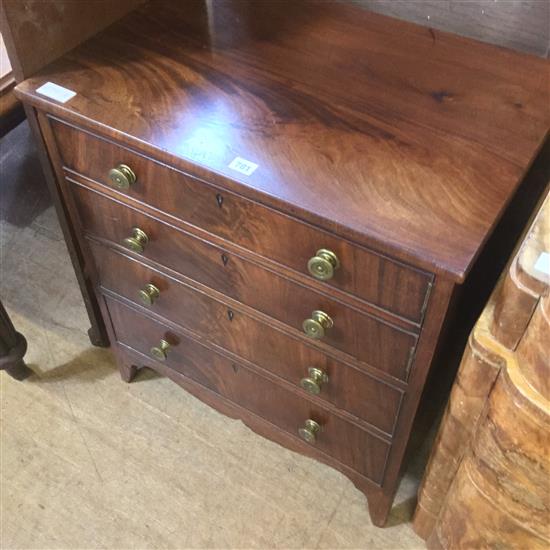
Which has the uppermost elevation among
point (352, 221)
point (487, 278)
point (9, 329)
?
point (352, 221)

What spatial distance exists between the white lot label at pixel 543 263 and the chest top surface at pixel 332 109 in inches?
2.6

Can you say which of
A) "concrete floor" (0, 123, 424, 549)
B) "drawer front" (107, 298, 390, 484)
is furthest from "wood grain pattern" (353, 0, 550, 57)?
"concrete floor" (0, 123, 424, 549)

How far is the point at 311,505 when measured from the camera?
4.29 ft

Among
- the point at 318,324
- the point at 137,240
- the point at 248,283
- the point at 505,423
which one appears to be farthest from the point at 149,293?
the point at 505,423

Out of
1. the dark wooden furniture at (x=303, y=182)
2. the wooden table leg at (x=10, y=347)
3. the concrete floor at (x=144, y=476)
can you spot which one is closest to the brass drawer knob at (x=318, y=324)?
the dark wooden furniture at (x=303, y=182)

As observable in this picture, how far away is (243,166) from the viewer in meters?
0.83

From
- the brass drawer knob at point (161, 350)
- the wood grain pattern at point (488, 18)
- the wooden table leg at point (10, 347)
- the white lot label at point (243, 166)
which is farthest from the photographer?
the wooden table leg at point (10, 347)

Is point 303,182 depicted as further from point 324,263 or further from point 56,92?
point 56,92

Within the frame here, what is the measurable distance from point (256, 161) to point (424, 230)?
230mm

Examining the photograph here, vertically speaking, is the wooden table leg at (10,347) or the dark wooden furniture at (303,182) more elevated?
the dark wooden furniture at (303,182)

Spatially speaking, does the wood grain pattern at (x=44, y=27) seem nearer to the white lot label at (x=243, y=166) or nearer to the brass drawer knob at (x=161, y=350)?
the white lot label at (x=243, y=166)

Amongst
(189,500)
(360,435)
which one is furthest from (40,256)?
(360,435)

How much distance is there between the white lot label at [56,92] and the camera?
36.1 inches

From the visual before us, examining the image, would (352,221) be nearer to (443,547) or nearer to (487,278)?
(487,278)
